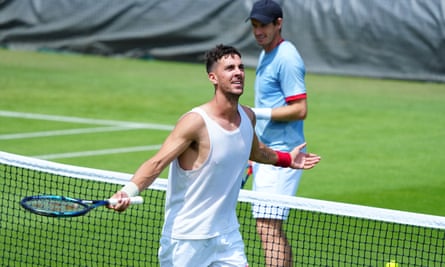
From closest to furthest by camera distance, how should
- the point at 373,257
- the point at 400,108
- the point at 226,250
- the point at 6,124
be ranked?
the point at 226,250, the point at 373,257, the point at 6,124, the point at 400,108

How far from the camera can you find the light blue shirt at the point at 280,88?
8.92 metres

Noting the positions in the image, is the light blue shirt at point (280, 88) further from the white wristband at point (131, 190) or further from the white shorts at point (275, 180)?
the white wristband at point (131, 190)

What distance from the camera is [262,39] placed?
357 inches

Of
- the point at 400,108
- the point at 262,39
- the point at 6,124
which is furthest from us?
the point at 400,108

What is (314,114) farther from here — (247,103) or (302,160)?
(302,160)

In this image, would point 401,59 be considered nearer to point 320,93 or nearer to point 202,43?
point 320,93

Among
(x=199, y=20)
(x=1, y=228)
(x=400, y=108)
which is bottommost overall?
(x=1, y=228)

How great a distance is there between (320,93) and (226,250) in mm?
15911

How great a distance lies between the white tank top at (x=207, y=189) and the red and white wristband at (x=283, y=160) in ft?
2.87

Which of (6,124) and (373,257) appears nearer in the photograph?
(373,257)

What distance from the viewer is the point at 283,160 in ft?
25.5

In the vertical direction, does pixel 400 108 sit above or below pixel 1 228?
above

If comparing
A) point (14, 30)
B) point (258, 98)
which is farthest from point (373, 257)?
point (14, 30)

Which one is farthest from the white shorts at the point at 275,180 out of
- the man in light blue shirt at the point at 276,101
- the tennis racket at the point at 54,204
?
the tennis racket at the point at 54,204
